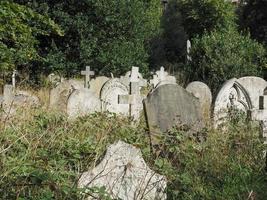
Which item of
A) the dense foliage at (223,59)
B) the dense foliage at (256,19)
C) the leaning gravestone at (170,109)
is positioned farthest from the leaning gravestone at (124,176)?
the dense foliage at (256,19)

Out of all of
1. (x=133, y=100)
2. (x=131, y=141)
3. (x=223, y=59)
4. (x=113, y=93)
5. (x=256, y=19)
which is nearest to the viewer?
(x=131, y=141)

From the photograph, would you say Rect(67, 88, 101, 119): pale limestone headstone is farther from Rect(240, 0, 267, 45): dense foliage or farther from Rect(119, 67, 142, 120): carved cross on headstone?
Rect(240, 0, 267, 45): dense foliage

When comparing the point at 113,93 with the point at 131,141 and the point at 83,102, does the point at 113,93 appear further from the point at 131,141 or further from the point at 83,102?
the point at 131,141

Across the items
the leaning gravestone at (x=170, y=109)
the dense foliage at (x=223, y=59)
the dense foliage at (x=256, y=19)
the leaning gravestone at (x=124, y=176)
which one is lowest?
the leaning gravestone at (x=124, y=176)

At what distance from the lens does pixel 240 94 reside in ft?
32.9

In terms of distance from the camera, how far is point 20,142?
213 inches

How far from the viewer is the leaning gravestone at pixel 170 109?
23.4 feet

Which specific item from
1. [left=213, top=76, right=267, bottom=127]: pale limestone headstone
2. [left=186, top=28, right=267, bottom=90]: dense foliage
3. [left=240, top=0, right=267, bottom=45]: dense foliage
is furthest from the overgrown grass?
[left=240, top=0, right=267, bottom=45]: dense foliage

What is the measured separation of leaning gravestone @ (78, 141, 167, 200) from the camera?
164 inches

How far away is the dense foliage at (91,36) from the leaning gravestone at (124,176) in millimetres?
15212

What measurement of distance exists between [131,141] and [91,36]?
13614 mm

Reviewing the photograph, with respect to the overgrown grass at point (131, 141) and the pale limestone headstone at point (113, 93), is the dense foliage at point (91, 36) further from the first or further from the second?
the overgrown grass at point (131, 141)

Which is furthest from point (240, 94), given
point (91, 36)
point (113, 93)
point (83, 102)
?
point (91, 36)

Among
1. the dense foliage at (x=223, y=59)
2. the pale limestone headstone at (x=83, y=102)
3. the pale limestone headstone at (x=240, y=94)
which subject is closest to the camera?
the pale limestone headstone at (x=240, y=94)
